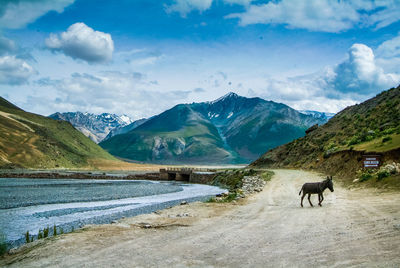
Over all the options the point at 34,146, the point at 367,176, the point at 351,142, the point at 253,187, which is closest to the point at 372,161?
the point at 367,176

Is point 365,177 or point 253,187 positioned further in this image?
point 253,187

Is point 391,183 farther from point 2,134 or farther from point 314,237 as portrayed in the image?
point 2,134

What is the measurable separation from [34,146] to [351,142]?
141567mm

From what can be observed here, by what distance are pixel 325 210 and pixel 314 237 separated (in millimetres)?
7606

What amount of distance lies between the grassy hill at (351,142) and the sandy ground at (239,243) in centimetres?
2042

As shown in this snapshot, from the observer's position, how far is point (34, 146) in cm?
15038

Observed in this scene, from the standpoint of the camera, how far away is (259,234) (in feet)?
46.3

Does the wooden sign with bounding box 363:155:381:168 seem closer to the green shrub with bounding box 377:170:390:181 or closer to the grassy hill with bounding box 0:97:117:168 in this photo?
the green shrub with bounding box 377:170:390:181

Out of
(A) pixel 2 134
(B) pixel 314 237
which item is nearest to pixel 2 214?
(B) pixel 314 237

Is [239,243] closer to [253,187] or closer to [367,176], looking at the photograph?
[367,176]

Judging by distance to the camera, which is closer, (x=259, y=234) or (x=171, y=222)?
(x=259, y=234)

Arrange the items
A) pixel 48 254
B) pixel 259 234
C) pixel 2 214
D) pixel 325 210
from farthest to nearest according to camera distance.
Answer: pixel 2 214 → pixel 325 210 → pixel 259 234 → pixel 48 254

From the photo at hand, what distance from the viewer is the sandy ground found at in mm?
10117

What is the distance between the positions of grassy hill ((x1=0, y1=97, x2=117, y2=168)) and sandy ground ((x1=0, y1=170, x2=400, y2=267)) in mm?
130525
